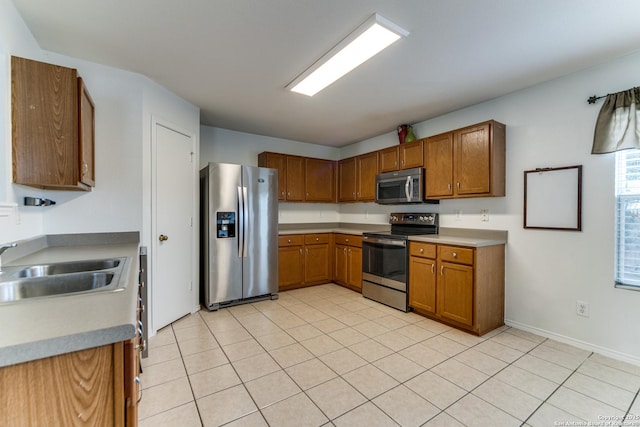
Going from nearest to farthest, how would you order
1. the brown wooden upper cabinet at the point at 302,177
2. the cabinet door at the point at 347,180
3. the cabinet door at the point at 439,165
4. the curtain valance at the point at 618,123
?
the curtain valance at the point at 618,123 → the cabinet door at the point at 439,165 → the brown wooden upper cabinet at the point at 302,177 → the cabinet door at the point at 347,180

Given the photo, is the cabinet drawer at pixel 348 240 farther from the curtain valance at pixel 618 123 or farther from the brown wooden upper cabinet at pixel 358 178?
the curtain valance at pixel 618 123

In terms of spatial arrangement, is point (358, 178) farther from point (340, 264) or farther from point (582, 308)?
point (582, 308)

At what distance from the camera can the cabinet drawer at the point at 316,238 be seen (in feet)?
14.3

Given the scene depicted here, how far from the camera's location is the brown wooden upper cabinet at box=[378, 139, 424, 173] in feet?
11.7

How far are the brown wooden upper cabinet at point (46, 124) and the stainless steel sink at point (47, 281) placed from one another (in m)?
0.60

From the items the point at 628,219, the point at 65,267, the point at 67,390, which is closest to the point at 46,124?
the point at 65,267

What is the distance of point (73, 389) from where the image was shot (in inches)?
27.4

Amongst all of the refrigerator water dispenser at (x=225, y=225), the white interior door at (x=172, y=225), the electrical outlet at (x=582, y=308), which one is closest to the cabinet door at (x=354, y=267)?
the refrigerator water dispenser at (x=225, y=225)

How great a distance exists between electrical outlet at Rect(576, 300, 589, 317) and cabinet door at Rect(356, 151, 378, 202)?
2588 millimetres

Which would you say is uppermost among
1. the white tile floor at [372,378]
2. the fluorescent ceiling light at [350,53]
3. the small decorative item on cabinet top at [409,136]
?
the fluorescent ceiling light at [350,53]

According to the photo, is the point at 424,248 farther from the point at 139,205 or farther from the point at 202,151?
the point at 202,151

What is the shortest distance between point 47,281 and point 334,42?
2274mm

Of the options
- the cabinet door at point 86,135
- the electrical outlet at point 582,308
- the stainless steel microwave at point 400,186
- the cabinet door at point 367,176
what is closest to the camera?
the cabinet door at point 86,135

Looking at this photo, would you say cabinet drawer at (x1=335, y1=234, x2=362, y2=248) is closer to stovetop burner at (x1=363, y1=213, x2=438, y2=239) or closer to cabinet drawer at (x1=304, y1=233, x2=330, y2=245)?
cabinet drawer at (x1=304, y1=233, x2=330, y2=245)
